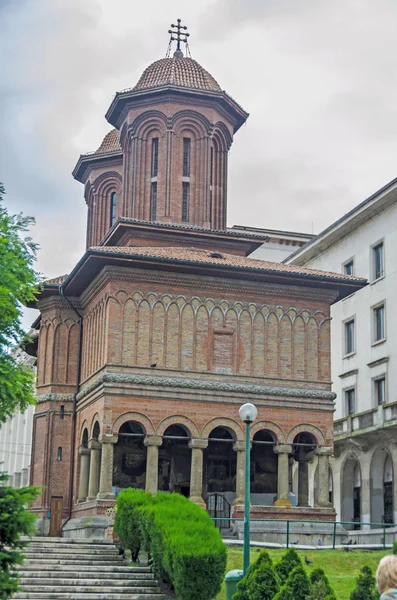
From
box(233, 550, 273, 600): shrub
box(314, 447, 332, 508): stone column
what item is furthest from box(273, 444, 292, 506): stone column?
box(233, 550, 273, 600): shrub

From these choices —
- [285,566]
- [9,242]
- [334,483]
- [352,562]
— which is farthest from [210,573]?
[334,483]

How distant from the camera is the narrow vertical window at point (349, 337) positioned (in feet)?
155

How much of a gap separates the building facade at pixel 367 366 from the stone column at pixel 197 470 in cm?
1010

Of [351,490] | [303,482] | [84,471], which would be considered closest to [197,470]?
[84,471]

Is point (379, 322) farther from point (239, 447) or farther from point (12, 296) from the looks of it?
point (12, 296)

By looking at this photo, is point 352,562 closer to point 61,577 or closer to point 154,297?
point 61,577

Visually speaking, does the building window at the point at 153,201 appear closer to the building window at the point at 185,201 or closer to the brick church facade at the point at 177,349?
the brick church facade at the point at 177,349

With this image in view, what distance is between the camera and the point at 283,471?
3366cm

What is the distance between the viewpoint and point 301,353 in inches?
1378

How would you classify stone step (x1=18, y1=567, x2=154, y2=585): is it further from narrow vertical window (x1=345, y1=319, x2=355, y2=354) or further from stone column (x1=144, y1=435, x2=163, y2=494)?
narrow vertical window (x1=345, y1=319, x2=355, y2=354)

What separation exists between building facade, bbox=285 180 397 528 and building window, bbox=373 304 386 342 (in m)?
0.05

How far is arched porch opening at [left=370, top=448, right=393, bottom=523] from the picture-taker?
4262 cm

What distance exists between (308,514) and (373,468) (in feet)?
34.8

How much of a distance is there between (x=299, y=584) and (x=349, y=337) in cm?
3291
